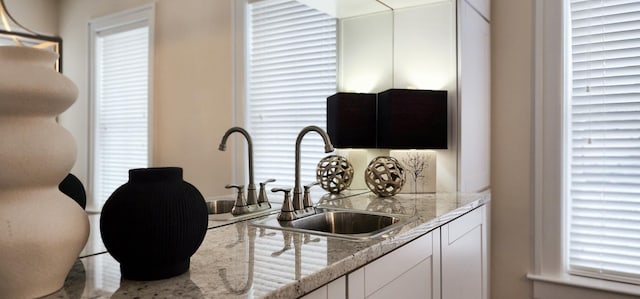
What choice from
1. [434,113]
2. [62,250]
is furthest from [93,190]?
[434,113]

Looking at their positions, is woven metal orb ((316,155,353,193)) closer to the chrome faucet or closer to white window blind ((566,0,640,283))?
the chrome faucet

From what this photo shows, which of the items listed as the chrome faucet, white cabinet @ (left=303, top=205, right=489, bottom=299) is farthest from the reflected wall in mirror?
the chrome faucet

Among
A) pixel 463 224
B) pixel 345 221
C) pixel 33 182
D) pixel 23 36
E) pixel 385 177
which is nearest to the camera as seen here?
pixel 33 182

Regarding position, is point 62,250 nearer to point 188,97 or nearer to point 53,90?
point 53,90

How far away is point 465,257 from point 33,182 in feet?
5.19

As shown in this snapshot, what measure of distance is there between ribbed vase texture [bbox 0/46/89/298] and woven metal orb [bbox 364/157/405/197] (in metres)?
1.39

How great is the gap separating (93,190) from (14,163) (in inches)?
11.9

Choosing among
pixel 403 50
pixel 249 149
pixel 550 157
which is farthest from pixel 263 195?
pixel 550 157

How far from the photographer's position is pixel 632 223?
2.03 metres

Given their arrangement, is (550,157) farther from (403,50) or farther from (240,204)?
(240,204)

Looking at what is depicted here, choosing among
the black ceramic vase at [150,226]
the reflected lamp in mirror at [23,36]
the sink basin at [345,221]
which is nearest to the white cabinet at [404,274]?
the sink basin at [345,221]

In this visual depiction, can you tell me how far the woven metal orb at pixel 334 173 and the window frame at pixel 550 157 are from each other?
3.58 ft

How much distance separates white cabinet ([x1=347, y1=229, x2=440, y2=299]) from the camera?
980 millimetres

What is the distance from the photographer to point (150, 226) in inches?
28.1
